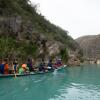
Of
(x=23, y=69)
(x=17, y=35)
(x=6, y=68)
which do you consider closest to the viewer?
(x=6, y=68)

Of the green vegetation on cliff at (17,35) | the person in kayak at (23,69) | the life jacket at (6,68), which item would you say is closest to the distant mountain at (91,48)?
the green vegetation on cliff at (17,35)

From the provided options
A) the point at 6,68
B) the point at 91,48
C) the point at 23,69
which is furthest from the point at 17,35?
the point at 91,48

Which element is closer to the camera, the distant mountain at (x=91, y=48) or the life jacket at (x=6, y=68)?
the life jacket at (x=6, y=68)

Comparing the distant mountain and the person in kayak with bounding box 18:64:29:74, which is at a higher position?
the distant mountain

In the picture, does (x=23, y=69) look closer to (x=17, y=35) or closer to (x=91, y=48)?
(x=17, y=35)

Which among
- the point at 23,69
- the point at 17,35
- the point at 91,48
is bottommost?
the point at 23,69

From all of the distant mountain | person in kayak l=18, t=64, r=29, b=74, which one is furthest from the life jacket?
the distant mountain

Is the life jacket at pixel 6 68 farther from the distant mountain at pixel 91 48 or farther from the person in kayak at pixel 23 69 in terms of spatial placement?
the distant mountain at pixel 91 48

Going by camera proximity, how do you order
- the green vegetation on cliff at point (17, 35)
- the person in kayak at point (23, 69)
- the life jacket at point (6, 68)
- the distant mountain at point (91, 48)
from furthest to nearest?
the distant mountain at point (91, 48), the green vegetation on cliff at point (17, 35), the person in kayak at point (23, 69), the life jacket at point (6, 68)

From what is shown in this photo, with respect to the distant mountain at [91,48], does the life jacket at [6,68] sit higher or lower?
lower

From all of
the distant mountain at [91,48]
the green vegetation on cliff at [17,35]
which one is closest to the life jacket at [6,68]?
the green vegetation on cliff at [17,35]

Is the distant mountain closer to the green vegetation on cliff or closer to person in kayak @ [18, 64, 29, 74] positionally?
the green vegetation on cliff

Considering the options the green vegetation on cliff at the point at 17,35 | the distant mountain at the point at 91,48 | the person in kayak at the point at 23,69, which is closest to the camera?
the person in kayak at the point at 23,69

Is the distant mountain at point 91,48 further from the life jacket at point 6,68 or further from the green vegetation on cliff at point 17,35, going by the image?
the life jacket at point 6,68
